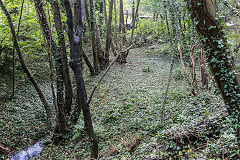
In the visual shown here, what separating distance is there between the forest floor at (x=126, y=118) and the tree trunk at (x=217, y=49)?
1.26 meters

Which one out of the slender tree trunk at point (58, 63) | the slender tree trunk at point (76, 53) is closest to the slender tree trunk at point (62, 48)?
the slender tree trunk at point (58, 63)

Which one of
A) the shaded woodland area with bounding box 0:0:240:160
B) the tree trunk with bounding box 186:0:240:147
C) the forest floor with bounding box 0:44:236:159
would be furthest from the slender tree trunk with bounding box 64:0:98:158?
the tree trunk with bounding box 186:0:240:147

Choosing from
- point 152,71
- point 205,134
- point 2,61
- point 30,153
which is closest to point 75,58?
point 205,134

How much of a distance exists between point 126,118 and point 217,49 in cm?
512

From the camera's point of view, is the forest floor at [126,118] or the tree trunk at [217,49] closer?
the tree trunk at [217,49]

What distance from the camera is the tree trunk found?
2.38m

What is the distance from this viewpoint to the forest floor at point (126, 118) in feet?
13.8

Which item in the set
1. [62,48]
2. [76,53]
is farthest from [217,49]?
[62,48]

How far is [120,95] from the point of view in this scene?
952cm

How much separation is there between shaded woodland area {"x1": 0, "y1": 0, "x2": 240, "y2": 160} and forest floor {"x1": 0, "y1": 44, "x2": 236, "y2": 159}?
0.12 feet

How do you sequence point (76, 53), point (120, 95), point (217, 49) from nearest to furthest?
1. point (217, 49)
2. point (76, 53)
3. point (120, 95)

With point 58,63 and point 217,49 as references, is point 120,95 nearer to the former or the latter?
point 58,63

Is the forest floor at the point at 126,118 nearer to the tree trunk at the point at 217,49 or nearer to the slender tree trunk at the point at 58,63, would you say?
the slender tree trunk at the point at 58,63

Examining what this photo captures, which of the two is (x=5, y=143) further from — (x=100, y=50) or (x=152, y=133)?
(x=100, y=50)
